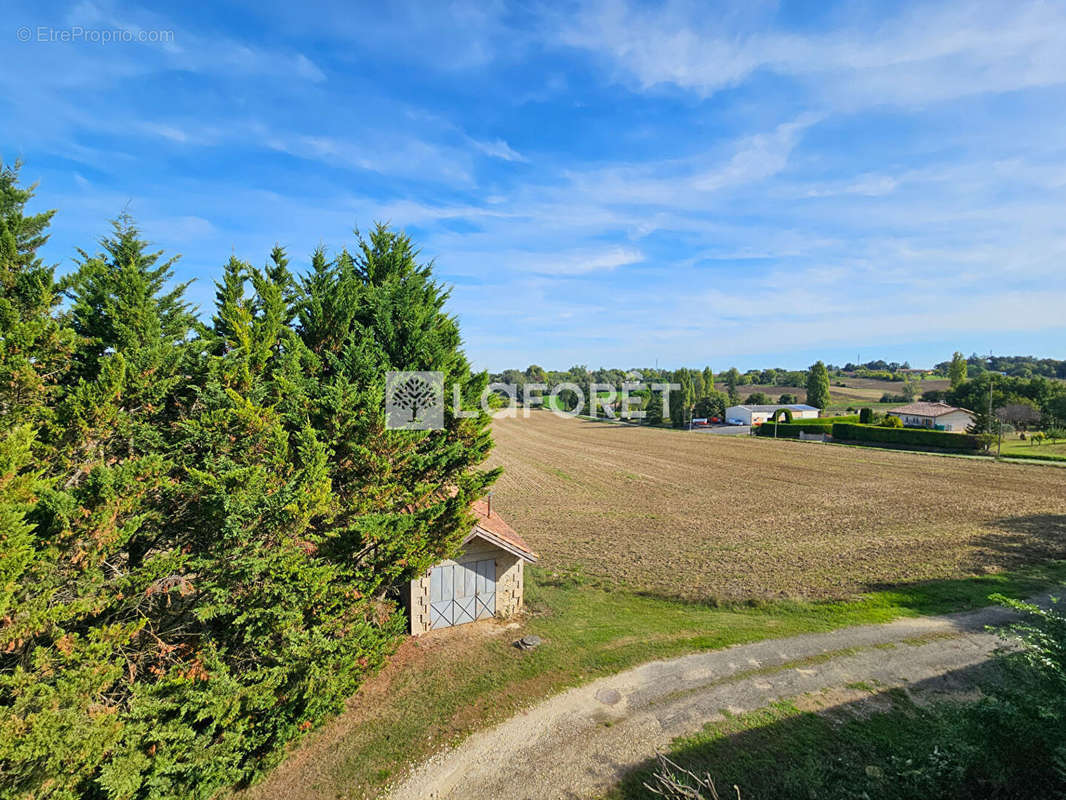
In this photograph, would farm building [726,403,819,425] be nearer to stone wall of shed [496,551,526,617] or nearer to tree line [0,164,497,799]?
stone wall of shed [496,551,526,617]

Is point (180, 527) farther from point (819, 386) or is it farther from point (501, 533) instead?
point (819, 386)

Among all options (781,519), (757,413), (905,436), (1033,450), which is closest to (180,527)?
(781,519)

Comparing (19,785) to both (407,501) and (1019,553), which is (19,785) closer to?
(407,501)

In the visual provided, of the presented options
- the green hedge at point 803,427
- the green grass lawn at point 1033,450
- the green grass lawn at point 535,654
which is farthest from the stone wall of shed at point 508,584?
the green hedge at point 803,427

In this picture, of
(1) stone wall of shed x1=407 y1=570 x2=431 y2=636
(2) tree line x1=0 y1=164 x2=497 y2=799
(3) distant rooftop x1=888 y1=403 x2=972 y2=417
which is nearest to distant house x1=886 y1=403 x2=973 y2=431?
(3) distant rooftop x1=888 y1=403 x2=972 y2=417

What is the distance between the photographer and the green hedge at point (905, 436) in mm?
46469

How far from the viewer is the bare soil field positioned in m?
17.5

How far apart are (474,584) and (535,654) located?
3.03 m

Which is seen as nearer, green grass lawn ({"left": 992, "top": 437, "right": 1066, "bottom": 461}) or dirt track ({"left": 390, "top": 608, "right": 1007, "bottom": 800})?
dirt track ({"left": 390, "top": 608, "right": 1007, "bottom": 800})

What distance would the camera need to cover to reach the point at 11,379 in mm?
7094

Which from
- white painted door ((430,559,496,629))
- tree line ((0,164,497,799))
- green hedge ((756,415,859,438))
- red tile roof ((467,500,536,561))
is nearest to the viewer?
tree line ((0,164,497,799))

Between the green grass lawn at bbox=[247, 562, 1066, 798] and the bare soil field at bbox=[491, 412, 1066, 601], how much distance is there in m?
1.01

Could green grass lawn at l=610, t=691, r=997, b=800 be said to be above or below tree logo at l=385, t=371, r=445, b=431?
below

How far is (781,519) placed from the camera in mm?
24578
